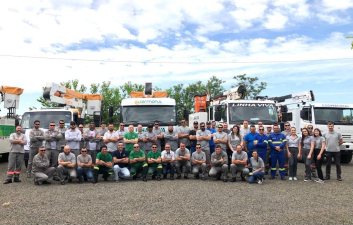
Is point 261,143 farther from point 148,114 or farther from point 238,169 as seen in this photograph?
point 148,114

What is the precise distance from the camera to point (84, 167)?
35.0 feet

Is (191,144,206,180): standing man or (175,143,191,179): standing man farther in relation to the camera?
(175,143,191,179): standing man

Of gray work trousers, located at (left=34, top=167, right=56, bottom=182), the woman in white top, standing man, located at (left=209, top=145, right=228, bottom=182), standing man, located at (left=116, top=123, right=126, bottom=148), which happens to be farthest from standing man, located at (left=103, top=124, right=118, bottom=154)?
the woman in white top

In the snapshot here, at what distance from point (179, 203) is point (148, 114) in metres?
5.77

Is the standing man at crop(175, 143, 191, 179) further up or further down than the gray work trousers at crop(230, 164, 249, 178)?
further up

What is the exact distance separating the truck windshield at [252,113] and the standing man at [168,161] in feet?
11.1

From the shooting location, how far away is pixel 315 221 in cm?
623

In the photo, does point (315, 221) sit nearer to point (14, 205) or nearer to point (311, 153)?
point (311, 153)

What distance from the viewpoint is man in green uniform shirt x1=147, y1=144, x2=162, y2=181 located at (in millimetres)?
11070

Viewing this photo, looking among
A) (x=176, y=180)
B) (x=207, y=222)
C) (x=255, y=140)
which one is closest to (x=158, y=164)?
(x=176, y=180)

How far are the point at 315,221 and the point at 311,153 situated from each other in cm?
500

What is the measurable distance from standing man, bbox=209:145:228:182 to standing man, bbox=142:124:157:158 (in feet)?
6.82

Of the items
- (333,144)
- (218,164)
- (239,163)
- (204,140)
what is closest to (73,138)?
(204,140)

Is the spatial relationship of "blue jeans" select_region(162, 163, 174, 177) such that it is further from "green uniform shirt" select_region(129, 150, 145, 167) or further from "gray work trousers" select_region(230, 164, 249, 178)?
"gray work trousers" select_region(230, 164, 249, 178)
